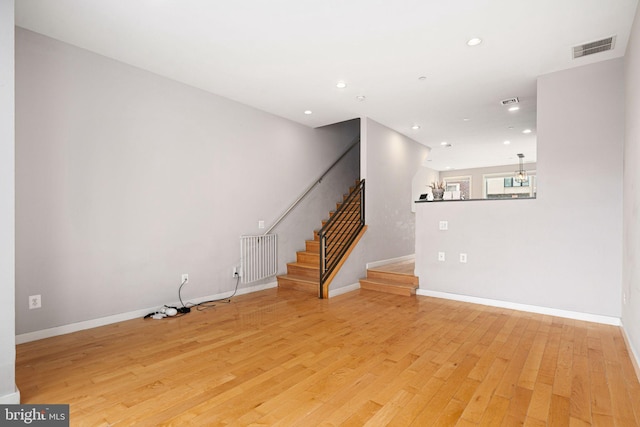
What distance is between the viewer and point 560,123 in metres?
3.60

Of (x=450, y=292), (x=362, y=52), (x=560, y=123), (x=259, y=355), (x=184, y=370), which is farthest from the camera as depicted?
(x=450, y=292)

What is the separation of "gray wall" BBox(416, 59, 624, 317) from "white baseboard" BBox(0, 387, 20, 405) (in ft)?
14.4

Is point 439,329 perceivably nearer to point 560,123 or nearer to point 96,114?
point 560,123

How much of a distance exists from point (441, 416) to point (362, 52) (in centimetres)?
304

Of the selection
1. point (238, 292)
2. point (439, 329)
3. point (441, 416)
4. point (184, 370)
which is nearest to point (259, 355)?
point (184, 370)

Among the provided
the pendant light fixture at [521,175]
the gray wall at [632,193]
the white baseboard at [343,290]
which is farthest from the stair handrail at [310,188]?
the pendant light fixture at [521,175]

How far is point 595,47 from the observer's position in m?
3.08

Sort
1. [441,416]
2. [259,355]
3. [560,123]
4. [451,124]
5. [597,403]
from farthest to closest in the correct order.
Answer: [451,124] → [560,123] → [259,355] → [597,403] → [441,416]

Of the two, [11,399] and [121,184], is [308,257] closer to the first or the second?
[121,184]

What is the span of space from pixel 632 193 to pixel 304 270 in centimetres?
384

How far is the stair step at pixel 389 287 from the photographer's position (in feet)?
15.1

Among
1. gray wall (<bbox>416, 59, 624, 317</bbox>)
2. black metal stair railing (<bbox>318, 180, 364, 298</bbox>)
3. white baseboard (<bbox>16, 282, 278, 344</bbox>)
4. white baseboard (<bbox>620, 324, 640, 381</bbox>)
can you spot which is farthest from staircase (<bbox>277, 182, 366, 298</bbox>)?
white baseboard (<bbox>620, 324, 640, 381</bbox>)

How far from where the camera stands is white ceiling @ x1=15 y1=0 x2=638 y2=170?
253 centimetres

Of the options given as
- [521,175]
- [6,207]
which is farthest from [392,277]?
[521,175]
